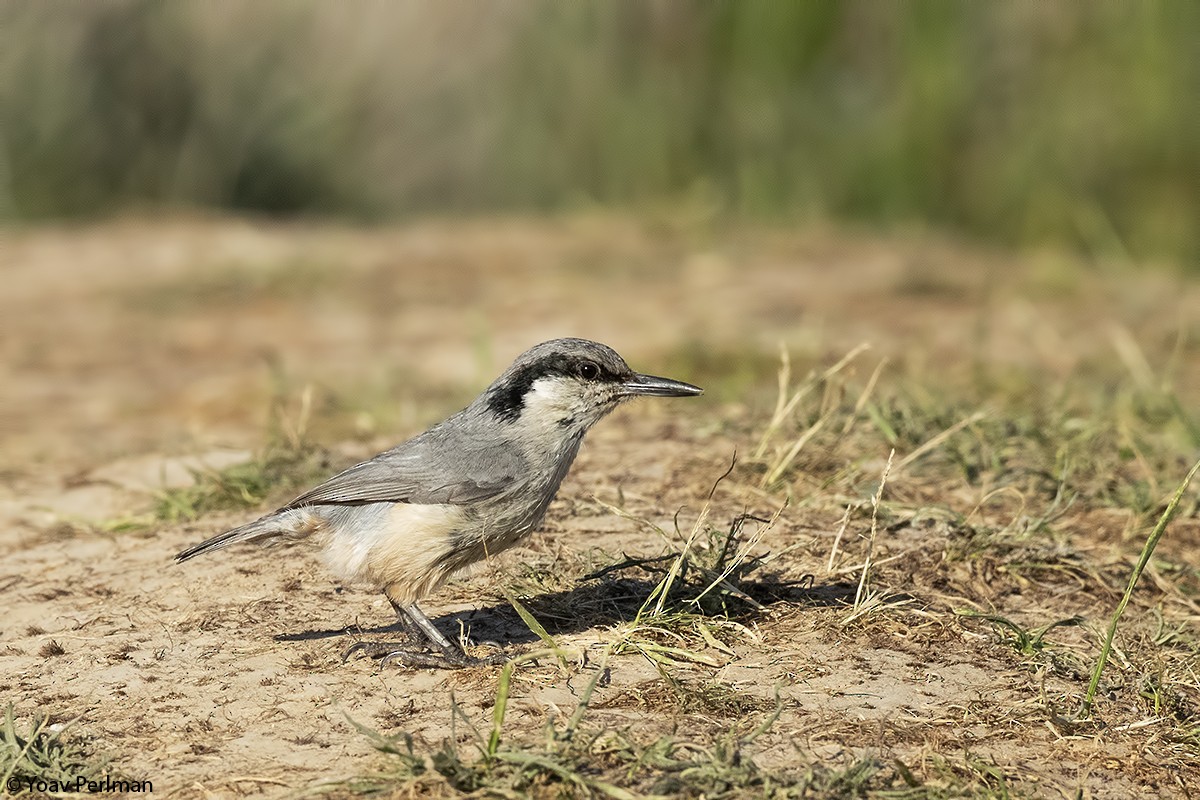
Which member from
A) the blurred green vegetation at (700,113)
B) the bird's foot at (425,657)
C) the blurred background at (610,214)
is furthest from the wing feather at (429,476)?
the blurred green vegetation at (700,113)

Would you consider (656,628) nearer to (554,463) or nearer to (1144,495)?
(554,463)

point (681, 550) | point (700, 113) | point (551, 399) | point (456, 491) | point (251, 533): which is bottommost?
point (681, 550)

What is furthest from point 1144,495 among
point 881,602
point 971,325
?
point 971,325

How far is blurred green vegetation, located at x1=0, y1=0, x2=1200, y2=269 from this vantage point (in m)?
11.6

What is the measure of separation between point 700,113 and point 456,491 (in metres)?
8.61

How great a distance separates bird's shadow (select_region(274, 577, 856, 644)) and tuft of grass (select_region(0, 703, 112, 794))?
2.93ft

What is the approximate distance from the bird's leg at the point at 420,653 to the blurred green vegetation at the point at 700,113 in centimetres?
821

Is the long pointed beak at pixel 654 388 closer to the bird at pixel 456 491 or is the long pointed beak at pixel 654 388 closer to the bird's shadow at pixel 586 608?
the bird at pixel 456 491

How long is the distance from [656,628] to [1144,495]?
7.87 feet

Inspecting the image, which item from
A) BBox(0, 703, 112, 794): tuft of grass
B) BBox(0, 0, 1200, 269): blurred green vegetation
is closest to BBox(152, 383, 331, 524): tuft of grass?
BBox(0, 703, 112, 794): tuft of grass

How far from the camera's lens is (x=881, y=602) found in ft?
15.4

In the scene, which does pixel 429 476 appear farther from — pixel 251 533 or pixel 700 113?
pixel 700 113

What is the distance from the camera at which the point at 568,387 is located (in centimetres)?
491

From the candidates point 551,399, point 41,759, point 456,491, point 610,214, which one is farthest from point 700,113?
point 41,759
